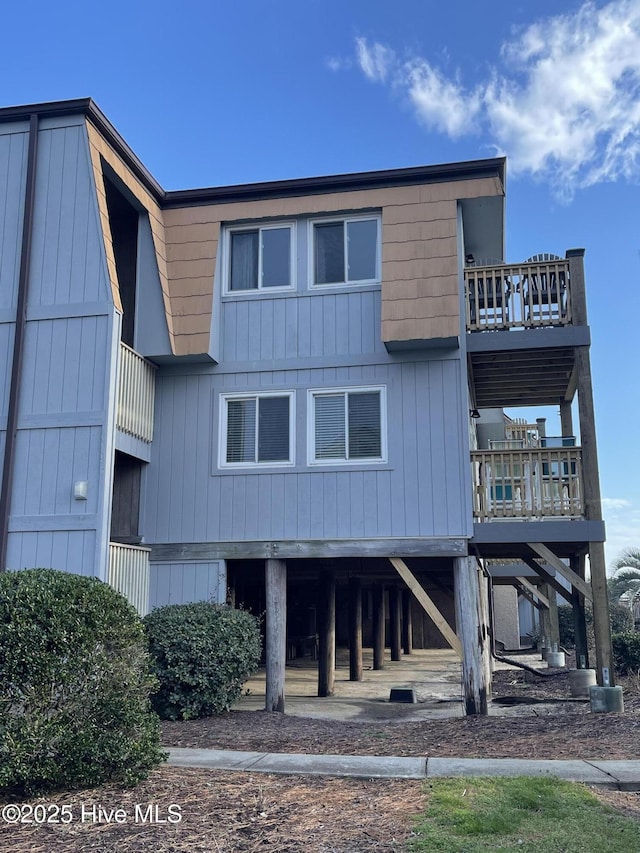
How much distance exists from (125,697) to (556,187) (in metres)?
15.9

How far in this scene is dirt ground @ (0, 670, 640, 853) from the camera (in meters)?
4.98

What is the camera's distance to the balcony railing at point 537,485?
1146 cm

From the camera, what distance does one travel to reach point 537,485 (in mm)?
11625

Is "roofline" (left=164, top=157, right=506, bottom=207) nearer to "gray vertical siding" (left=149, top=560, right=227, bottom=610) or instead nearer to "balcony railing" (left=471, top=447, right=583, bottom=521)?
"balcony railing" (left=471, top=447, right=583, bottom=521)

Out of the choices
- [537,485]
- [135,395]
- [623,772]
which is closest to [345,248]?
[135,395]

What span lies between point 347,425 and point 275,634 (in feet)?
10.3

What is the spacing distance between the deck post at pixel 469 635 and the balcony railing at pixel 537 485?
31.3 inches

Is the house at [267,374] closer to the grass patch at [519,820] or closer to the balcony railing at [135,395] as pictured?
the balcony railing at [135,395]

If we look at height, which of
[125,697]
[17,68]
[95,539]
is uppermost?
[17,68]

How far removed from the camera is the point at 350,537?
11.6 metres

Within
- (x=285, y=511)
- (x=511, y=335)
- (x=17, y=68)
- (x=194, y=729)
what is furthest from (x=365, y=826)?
(x=17, y=68)

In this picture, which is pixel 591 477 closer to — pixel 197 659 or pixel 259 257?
pixel 197 659

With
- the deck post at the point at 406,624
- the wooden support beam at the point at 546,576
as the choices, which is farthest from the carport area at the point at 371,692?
the wooden support beam at the point at 546,576

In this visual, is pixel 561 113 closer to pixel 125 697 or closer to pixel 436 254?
pixel 436 254
